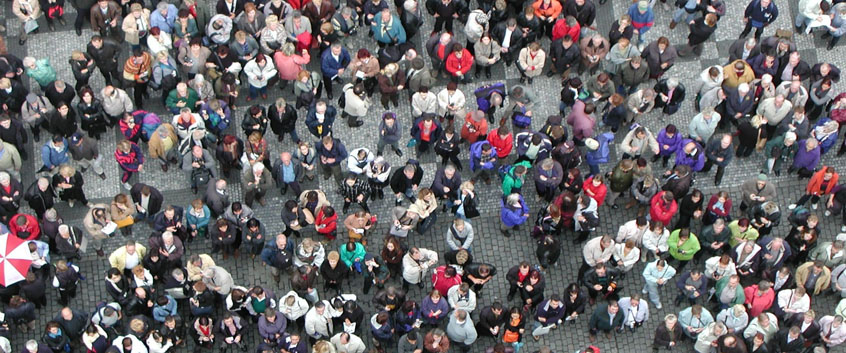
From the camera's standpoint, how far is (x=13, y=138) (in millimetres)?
22734

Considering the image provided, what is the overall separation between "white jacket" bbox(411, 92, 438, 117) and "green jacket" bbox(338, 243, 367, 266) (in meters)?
3.13

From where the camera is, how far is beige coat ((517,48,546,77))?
24.0m

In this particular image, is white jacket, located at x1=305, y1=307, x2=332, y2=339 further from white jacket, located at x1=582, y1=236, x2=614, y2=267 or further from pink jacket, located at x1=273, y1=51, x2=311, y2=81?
pink jacket, located at x1=273, y1=51, x2=311, y2=81

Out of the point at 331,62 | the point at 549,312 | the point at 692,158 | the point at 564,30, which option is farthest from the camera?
the point at 564,30

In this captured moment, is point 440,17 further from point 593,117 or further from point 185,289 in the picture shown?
point 185,289

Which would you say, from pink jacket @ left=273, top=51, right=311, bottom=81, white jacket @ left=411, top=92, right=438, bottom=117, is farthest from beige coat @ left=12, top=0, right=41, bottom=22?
white jacket @ left=411, top=92, right=438, bottom=117

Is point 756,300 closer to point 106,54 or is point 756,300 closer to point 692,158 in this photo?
point 692,158

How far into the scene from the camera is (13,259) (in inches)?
806

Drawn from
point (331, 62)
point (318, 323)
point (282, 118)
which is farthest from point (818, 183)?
point (282, 118)

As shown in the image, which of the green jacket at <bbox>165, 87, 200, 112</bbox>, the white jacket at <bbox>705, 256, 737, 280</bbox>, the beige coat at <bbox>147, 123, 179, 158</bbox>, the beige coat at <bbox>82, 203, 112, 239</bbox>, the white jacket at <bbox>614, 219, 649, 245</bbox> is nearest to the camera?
the white jacket at <bbox>705, 256, 737, 280</bbox>

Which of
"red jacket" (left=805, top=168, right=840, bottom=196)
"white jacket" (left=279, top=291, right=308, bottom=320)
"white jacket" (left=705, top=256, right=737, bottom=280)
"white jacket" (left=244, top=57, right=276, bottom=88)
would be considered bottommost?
"white jacket" (left=705, top=256, right=737, bottom=280)

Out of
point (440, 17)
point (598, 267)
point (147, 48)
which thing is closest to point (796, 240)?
point (598, 267)

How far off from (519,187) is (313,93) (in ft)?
13.9

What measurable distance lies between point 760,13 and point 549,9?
161 inches
